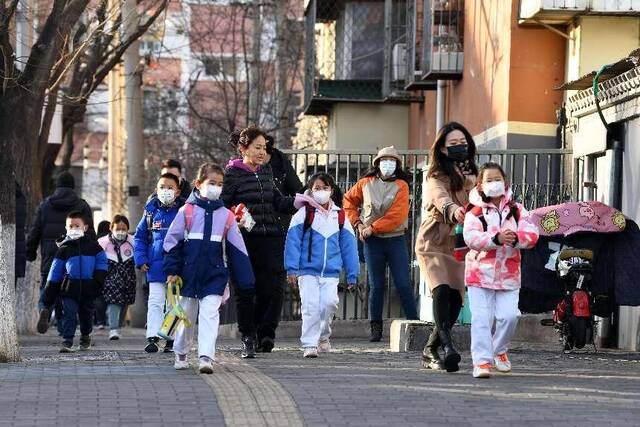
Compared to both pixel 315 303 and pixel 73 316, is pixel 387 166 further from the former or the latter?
pixel 73 316

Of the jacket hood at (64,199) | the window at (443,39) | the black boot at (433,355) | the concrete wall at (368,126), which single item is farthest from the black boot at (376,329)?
the concrete wall at (368,126)

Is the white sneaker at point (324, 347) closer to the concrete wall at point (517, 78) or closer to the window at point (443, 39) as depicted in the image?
the concrete wall at point (517, 78)

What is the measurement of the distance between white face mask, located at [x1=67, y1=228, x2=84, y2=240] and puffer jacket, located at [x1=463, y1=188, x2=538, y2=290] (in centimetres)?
606

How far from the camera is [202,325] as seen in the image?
12227 millimetres

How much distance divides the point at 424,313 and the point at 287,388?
5.59 metres

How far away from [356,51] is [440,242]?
17.8 m

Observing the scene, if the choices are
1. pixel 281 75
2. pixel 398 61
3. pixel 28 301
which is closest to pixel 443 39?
pixel 398 61

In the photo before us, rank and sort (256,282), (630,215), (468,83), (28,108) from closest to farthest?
(256,282) → (630,215) → (28,108) → (468,83)

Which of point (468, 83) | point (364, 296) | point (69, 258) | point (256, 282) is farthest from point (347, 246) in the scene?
point (468, 83)

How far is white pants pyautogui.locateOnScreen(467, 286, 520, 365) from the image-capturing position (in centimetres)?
1168

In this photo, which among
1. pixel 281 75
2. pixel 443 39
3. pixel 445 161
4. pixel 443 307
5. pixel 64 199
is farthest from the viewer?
pixel 281 75

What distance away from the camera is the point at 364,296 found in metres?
19.7

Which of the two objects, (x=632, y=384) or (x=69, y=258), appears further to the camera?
(x=69, y=258)

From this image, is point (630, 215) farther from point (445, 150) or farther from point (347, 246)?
point (445, 150)
